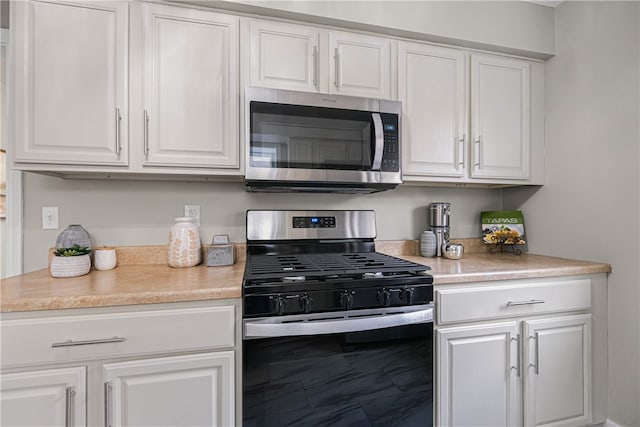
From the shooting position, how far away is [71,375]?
3.48ft

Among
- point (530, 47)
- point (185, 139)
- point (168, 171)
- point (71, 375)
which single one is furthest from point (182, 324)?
point (530, 47)

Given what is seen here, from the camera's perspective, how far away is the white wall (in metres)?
1.54

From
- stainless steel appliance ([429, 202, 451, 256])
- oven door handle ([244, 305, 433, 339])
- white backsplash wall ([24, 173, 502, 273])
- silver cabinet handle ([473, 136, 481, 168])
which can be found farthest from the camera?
stainless steel appliance ([429, 202, 451, 256])

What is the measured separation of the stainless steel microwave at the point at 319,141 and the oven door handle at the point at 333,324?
688 millimetres

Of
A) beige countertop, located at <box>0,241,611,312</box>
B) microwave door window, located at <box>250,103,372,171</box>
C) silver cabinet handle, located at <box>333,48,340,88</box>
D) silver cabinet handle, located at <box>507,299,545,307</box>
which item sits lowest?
silver cabinet handle, located at <box>507,299,545,307</box>

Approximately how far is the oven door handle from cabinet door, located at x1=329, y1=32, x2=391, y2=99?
1.16m

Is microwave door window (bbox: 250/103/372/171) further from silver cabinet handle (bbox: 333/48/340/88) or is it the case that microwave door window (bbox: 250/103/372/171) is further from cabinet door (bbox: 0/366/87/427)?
cabinet door (bbox: 0/366/87/427)

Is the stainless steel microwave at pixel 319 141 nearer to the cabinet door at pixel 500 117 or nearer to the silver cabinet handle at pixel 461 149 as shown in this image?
the silver cabinet handle at pixel 461 149

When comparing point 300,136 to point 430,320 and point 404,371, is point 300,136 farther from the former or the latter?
point 404,371

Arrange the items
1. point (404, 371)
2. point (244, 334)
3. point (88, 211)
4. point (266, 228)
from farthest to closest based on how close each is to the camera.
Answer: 1. point (266, 228)
2. point (88, 211)
3. point (404, 371)
4. point (244, 334)

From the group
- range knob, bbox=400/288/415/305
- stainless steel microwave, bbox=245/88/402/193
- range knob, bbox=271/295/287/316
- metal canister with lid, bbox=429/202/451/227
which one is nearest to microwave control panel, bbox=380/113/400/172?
stainless steel microwave, bbox=245/88/402/193

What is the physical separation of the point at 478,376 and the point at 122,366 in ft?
4.90

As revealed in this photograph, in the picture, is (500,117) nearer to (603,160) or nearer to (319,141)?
(603,160)

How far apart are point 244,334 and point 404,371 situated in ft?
2.29
